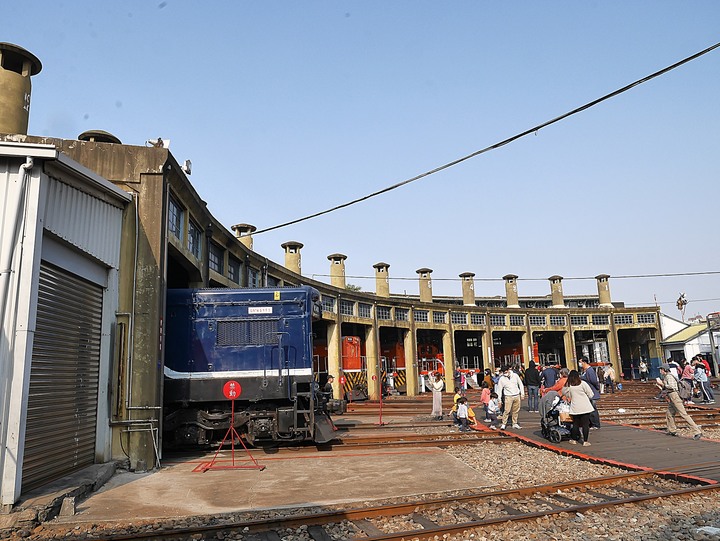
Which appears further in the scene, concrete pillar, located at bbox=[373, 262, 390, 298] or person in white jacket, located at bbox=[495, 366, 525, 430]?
concrete pillar, located at bbox=[373, 262, 390, 298]

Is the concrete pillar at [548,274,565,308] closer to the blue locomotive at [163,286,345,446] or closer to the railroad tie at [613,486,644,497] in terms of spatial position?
the blue locomotive at [163,286,345,446]

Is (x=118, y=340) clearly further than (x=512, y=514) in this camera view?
Yes

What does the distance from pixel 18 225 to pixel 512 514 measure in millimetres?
7450

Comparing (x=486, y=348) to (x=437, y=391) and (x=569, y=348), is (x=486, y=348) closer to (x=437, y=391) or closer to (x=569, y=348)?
(x=569, y=348)

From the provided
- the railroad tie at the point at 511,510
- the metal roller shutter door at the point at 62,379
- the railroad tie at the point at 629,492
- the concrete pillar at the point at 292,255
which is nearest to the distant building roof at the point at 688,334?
the concrete pillar at the point at 292,255

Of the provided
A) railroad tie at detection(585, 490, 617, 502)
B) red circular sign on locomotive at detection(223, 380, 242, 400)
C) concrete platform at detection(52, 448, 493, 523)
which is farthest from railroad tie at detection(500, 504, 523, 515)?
red circular sign on locomotive at detection(223, 380, 242, 400)

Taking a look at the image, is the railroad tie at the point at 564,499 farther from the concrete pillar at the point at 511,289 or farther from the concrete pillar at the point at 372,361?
the concrete pillar at the point at 511,289

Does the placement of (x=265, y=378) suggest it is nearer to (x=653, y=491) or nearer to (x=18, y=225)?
(x=18, y=225)

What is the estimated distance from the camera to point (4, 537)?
5.76m

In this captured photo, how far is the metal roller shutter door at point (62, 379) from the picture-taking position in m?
7.23

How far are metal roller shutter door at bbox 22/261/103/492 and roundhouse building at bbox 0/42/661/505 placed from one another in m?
0.33

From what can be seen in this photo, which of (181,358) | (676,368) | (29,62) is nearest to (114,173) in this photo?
(29,62)

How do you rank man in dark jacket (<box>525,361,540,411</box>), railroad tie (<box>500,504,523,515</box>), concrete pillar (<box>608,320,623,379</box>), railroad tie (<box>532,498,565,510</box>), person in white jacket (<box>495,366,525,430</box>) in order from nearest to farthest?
1. railroad tie (<box>500,504,523,515</box>)
2. railroad tie (<box>532,498,565,510</box>)
3. person in white jacket (<box>495,366,525,430</box>)
4. man in dark jacket (<box>525,361,540,411</box>)
5. concrete pillar (<box>608,320,623,379</box>)

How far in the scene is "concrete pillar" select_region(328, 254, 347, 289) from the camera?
31.7 m
